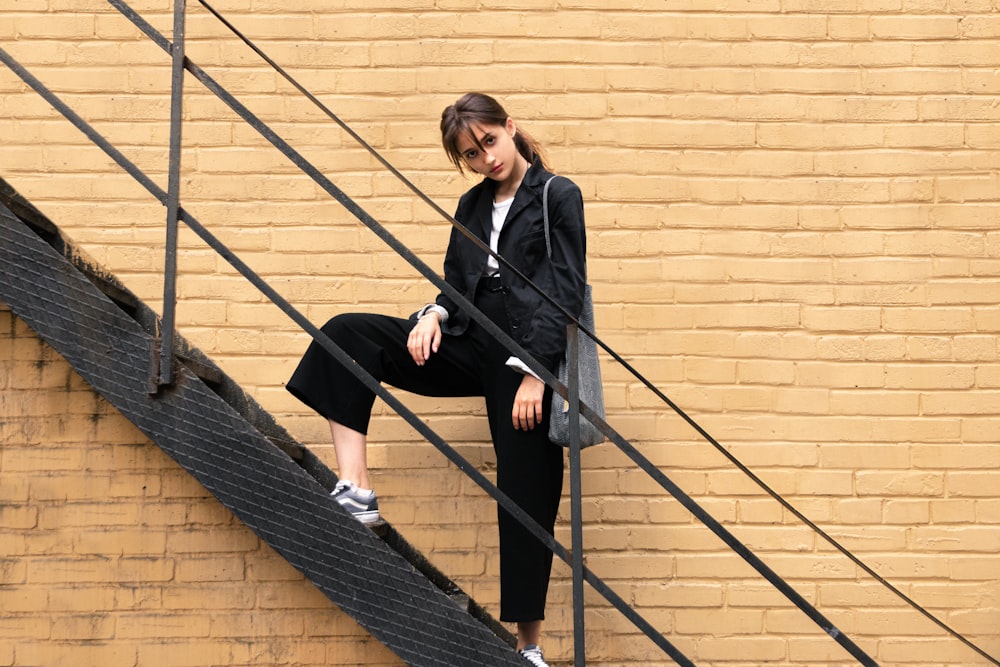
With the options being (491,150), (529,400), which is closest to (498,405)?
(529,400)

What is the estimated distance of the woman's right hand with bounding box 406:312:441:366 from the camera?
3162 millimetres

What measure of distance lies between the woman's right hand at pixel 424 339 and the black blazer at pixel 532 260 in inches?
3.2

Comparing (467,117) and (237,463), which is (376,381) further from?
(467,117)

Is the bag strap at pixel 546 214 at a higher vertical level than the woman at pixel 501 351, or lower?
higher

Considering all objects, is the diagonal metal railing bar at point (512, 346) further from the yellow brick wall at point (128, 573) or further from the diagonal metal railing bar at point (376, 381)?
the yellow brick wall at point (128, 573)

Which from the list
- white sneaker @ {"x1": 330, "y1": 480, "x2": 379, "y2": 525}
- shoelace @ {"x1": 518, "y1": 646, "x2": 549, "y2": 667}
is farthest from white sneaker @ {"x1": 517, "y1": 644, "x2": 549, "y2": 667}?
white sneaker @ {"x1": 330, "y1": 480, "x2": 379, "y2": 525}

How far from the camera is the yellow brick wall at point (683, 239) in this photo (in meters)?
4.02

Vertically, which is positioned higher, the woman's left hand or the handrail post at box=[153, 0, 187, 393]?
the handrail post at box=[153, 0, 187, 393]

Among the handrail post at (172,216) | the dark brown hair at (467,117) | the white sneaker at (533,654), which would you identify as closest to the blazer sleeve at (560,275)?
the dark brown hair at (467,117)

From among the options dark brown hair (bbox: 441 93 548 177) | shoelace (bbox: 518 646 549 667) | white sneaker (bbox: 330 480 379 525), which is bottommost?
shoelace (bbox: 518 646 549 667)

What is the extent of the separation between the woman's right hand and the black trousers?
60 mm

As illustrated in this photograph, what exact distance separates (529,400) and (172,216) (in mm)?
1059

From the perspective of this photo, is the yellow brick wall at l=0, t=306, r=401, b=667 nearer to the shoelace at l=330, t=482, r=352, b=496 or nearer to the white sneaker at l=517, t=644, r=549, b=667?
the shoelace at l=330, t=482, r=352, b=496

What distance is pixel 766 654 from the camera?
400 centimetres
